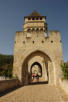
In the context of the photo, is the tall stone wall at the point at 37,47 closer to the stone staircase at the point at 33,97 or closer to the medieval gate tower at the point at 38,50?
the medieval gate tower at the point at 38,50

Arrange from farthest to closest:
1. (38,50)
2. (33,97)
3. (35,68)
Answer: (35,68)
(38,50)
(33,97)

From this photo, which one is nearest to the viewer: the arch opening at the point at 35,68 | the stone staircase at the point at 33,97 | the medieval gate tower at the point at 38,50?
the stone staircase at the point at 33,97

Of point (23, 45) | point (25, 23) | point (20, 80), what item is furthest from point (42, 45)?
point (25, 23)

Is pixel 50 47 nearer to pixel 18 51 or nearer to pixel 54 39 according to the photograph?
pixel 54 39

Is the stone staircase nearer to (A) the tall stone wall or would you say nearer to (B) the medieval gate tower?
(B) the medieval gate tower

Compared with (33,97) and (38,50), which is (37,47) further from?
(33,97)

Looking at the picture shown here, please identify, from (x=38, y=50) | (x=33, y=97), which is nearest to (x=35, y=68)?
(x=38, y=50)

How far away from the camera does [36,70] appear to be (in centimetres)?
3070

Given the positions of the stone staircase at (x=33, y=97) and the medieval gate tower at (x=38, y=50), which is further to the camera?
the medieval gate tower at (x=38, y=50)

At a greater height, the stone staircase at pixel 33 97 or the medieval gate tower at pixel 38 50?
the medieval gate tower at pixel 38 50

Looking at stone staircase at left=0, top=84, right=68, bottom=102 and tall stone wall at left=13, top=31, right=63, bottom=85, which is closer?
stone staircase at left=0, top=84, right=68, bottom=102

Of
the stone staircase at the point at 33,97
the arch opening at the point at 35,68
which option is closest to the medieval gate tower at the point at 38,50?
the arch opening at the point at 35,68

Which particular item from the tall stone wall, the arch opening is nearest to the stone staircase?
the tall stone wall

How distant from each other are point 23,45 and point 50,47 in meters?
3.19
